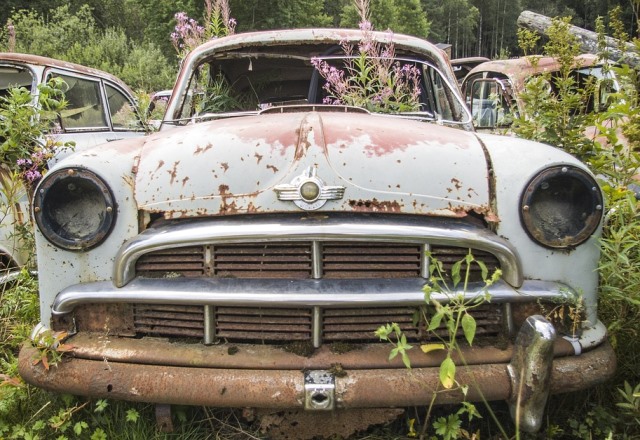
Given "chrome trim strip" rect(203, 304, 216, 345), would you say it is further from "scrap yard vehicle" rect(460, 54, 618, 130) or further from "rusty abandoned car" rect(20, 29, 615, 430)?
"scrap yard vehicle" rect(460, 54, 618, 130)

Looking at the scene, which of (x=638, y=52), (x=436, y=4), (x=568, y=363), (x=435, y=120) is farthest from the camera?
(x=436, y=4)

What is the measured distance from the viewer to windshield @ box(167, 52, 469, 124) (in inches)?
105

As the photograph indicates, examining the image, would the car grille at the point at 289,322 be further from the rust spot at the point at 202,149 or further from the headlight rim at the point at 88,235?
the rust spot at the point at 202,149

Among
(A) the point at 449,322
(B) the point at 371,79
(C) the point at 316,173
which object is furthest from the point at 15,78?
(A) the point at 449,322

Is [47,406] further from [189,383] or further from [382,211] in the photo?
[382,211]

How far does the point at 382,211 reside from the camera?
63.0 inches

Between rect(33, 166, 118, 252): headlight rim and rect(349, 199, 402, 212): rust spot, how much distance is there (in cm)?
77

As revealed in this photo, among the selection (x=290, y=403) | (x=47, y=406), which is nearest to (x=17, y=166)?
(x=47, y=406)

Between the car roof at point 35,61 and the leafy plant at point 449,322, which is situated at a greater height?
the car roof at point 35,61

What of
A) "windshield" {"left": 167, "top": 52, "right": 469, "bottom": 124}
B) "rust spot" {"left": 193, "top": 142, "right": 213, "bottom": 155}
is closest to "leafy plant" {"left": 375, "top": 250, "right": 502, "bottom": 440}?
"rust spot" {"left": 193, "top": 142, "right": 213, "bottom": 155}

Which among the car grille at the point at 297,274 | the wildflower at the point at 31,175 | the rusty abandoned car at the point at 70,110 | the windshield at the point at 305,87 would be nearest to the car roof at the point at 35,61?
the rusty abandoned car at the point at 70,110

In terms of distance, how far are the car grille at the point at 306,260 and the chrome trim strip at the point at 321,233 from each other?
0.07 meters

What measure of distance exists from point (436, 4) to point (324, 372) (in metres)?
56.9

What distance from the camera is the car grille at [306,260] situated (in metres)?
1.62
